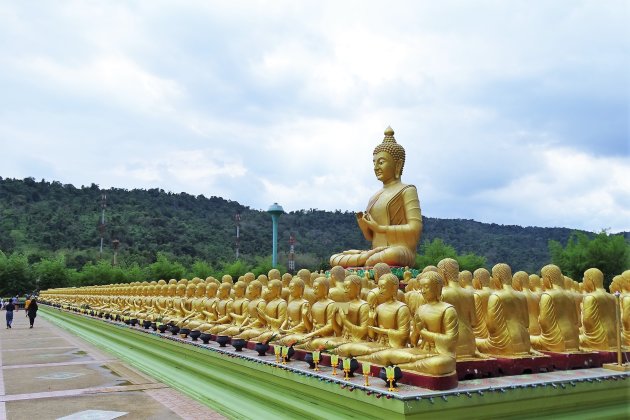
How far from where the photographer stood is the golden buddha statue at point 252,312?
920cm

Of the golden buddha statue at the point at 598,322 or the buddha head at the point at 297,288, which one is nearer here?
the golden buddha statue at the point at 598,322

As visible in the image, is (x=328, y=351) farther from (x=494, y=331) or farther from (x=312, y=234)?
(x=312, y=234)

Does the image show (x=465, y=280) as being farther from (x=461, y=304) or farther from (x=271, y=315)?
(x=271, y=315)

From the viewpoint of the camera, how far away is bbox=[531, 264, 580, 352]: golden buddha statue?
6.51 metres

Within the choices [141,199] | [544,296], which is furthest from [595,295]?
[141,199]

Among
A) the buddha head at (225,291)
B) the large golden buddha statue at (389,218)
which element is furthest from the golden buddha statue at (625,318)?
the buddha head at (225,291)

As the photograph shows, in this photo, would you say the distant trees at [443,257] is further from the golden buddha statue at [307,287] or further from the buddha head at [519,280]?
the buddha head at [519,280]

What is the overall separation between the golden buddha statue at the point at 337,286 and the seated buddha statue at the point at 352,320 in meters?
0.10

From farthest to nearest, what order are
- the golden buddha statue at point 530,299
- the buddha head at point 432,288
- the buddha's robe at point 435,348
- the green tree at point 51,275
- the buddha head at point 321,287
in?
A: the green tree at point 51,275 < the buddha head at point 321,287 < the golden buddha statue at point 530,299 < the buddha head at point 432,288 < the buddha's robe at point 435,348

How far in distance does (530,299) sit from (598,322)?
33.5 inches

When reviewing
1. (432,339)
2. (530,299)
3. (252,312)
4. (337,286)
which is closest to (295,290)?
(337,286)

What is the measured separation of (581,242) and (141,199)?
75864mm

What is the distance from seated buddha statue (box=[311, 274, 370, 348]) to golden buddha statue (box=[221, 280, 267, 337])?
2.32m

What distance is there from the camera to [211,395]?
8.06 m
